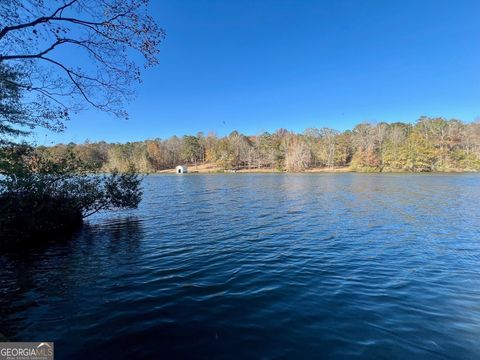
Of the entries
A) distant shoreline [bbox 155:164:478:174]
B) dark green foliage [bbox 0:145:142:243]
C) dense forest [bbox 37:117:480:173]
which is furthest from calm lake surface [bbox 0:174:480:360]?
distant shoreline [bbox 155:164:478:174]

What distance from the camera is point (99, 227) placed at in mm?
18250

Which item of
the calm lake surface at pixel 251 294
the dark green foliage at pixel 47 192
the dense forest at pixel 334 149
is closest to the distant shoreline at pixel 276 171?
the dense forest at pixel 334 149

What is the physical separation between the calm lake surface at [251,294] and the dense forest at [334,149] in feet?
198

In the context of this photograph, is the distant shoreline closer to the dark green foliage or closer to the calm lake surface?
the calm lake surface

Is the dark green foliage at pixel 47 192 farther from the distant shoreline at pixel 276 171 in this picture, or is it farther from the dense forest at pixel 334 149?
the distant shoreline at pixel 276 171

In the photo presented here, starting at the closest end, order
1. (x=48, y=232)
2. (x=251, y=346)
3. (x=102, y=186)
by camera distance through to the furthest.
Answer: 1. (x=251, y=346)
2. (x=48, y=232)
3. (x=102, y=186)

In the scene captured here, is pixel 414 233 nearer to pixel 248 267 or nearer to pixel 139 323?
pixel 248 267

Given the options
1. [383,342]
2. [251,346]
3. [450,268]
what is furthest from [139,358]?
[450,268]

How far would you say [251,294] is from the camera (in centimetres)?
805

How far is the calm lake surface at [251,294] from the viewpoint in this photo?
5.63 m

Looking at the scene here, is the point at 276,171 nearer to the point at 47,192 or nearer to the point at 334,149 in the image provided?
the point at 334,149

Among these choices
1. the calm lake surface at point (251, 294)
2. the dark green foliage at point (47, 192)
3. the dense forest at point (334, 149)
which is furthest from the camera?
the dense forest at point (334, 149)

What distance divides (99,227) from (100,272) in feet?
31.2

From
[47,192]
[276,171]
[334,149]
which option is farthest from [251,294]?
[334,149]
